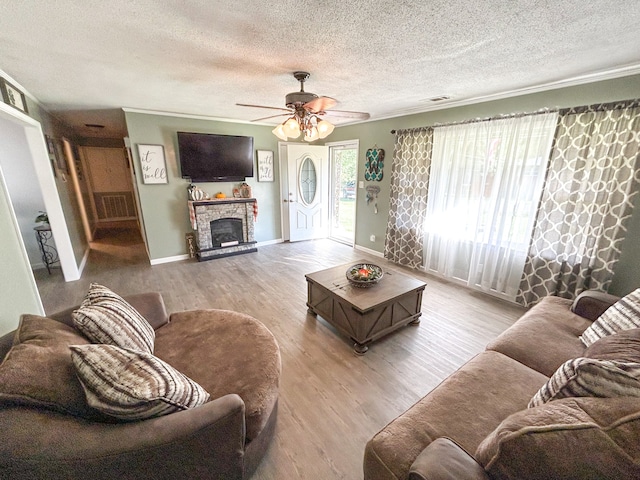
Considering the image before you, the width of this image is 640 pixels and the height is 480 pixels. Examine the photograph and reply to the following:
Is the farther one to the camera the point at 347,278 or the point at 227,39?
the point at 347,278

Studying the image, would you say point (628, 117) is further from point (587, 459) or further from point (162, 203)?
point (162, 203)

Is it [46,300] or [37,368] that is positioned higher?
[37,368]

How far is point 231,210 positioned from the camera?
15.6 ft

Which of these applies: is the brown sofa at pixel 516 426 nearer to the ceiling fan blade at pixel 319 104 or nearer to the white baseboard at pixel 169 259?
the ceiling fan blade at pixel 319 104

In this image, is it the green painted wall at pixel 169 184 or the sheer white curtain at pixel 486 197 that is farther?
the green painted wall at pixel 169 184

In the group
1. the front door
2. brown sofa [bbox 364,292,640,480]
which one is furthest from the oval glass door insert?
brown sofa [bbox 364,292,640,480]

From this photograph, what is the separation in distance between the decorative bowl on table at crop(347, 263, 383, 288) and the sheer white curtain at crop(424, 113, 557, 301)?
1.58 meters

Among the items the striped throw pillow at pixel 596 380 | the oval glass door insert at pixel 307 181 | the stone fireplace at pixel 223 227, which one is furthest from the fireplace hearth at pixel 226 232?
the striped throw pillow at pixel 596 380

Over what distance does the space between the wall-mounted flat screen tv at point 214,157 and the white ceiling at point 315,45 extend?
47.5 inches

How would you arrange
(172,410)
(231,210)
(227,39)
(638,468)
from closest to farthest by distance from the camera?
(638,468) < (172,410) < (227,39) < (231,210)

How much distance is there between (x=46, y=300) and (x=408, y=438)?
14.0 feet

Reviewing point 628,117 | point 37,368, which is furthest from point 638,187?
point 37,368

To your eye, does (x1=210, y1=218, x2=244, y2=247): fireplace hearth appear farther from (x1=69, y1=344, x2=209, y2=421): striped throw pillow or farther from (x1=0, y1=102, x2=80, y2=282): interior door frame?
(x1=69, y1=344, x2=209, y2=421): striped throw pillow

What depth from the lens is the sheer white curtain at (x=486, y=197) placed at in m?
2.84
